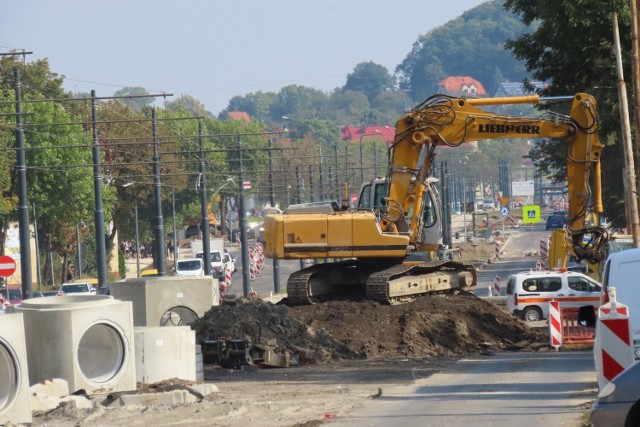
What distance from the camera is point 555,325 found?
27094 millimetres

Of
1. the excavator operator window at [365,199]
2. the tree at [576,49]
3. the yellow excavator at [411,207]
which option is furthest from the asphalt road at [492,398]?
the tree at [576,49]

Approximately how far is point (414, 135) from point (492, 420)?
14.4m

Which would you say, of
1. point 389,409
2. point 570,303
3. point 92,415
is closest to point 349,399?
point 389,409

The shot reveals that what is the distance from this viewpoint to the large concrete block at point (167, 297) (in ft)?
93.1

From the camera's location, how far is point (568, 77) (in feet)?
123

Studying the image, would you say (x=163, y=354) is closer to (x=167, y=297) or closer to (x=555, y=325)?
(x=167, y=297)

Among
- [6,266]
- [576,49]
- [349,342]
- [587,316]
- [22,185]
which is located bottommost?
[349,342]

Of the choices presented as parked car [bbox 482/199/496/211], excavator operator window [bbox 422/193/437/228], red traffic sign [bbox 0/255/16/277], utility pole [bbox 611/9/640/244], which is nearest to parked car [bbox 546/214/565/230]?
parked car [bbox 482/199/496/211]

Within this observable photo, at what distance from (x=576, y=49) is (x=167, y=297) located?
46.4 ft

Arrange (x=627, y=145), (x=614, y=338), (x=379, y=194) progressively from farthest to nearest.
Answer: (x=627, y=145), (x=379, y=194), (x=614, y=338)

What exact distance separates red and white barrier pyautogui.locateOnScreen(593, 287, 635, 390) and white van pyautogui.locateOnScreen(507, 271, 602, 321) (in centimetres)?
2376

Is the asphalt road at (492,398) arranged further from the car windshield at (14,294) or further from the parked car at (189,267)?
the parked car at (189,267)

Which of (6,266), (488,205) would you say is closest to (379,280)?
(6,266)

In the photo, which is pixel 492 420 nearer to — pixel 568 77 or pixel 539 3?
pixel 539 3
